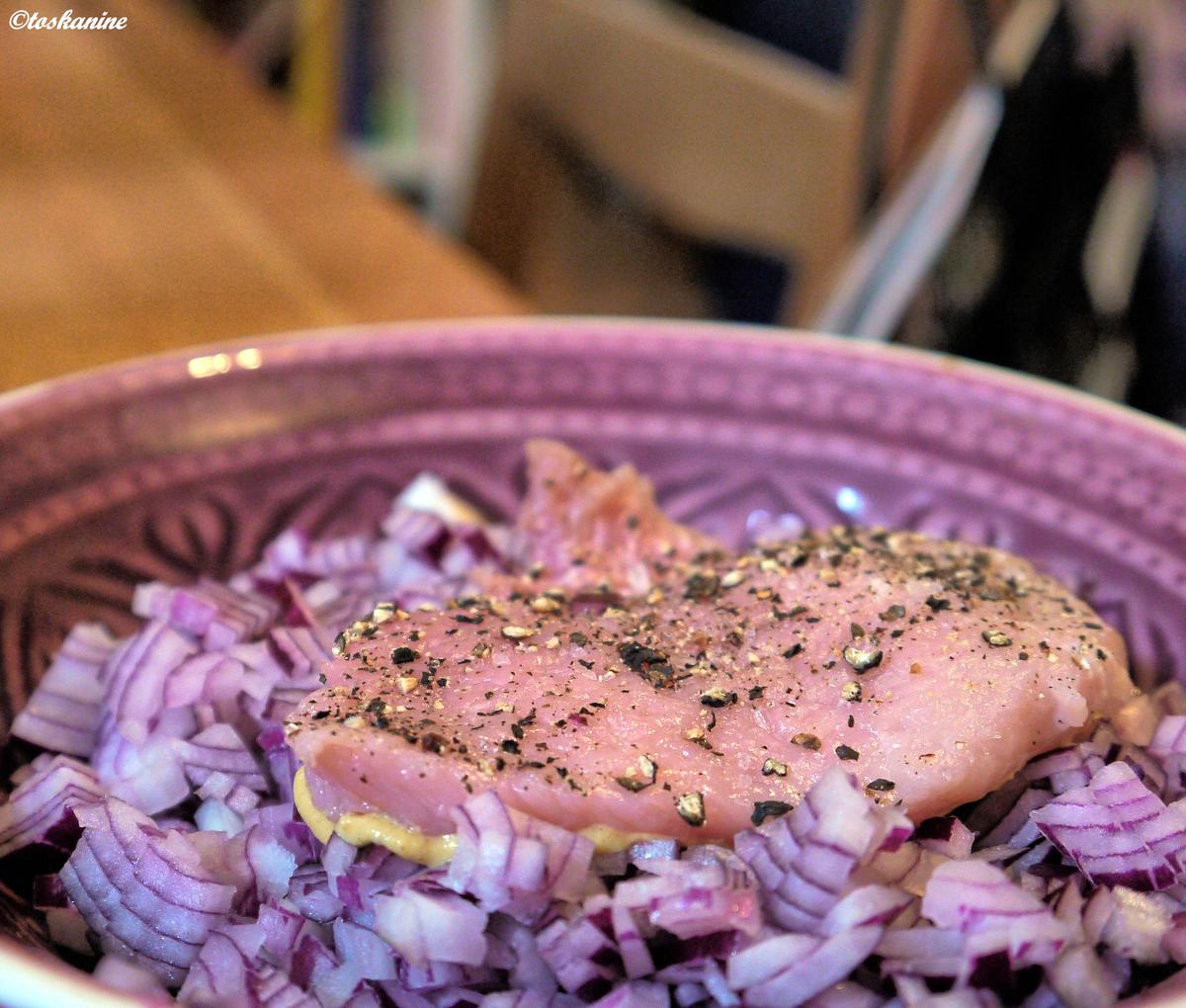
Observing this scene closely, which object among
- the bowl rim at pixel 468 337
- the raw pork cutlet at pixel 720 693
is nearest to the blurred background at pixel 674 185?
the bowl rim at pixel 468 337

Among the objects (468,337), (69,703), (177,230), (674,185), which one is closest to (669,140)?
(674,185)

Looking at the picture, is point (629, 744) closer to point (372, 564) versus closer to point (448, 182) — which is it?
point (372, 564)

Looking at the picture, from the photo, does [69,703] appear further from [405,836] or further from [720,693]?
[720,693]

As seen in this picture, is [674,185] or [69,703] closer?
[69,703]

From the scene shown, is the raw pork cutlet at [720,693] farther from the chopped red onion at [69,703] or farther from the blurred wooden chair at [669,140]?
the blurred wooden chair at [669,140]

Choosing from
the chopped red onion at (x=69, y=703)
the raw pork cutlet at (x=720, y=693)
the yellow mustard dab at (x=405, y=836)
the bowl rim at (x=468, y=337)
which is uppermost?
the bowl rim at (x=468, y=337)

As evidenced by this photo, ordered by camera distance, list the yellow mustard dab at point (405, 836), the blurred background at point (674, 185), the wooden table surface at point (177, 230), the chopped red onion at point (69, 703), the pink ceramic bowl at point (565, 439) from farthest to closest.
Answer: the blurred background at point (674, 185)
the wooden table surface at point (177, 230)
the pink ceramic bowl at point (565, 439)
the chopped red onion at point (69, 703)
the yellow mustard dab at point (405, 836)

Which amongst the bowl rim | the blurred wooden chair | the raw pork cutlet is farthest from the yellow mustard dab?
the blurred wooden chair
